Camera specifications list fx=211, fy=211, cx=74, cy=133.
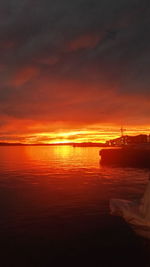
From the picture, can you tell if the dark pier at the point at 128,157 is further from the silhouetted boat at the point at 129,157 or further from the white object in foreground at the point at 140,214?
the white object in foreground at the point at 140,214

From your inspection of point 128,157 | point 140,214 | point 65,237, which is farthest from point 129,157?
point 140,214

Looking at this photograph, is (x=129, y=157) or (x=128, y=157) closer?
(x=129, y=157)

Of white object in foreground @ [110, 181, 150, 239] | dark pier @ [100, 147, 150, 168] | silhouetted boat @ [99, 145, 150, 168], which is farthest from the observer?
silhouetted boat @ [99, 145, 150, 168]

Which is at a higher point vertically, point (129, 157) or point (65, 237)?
point (129, 157)

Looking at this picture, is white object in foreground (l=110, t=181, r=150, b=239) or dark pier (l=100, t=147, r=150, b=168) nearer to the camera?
white object in foreground (l=110, t=181, r=150, b=239)

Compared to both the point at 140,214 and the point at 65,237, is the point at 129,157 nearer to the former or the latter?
the point at 65,237

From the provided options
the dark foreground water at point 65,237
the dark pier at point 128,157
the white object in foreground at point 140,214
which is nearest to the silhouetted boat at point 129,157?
the dark pier at point 128,157

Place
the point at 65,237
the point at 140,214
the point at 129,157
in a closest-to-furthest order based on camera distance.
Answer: the point at 140,214
the point at 65,237
the point at 129,157

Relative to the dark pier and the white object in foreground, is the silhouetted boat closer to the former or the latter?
the dark pier

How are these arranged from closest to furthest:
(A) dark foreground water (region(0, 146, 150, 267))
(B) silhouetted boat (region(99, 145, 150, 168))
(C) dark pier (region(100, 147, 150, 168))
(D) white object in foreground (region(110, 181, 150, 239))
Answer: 1. (D) white object in foreground (region(110, 181, 150, 239))
2. (A) dark foreground water (region(0, 146, 150, 267))
3. (C) dark pier (region(100, 147, 150, 168))
4. (B) silhouetted boat (region(99, 145, 150, 168))

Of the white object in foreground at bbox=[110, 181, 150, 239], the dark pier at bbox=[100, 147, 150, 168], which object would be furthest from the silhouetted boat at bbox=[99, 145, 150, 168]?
the white object in foreground at bbox=[110, 181, 150, 239]

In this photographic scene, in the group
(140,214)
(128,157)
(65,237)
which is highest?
(140,214)

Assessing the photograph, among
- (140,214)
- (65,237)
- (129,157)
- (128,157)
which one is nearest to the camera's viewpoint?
(140,214)

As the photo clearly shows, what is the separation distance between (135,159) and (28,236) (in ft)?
232
